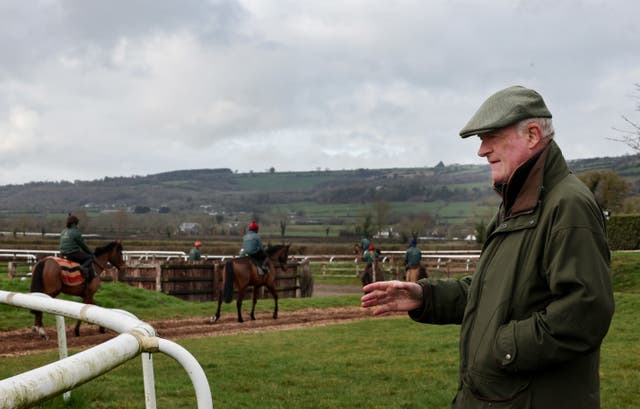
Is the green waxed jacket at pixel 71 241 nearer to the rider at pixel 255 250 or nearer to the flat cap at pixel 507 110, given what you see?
the rider at pixel 255 250

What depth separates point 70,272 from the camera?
52.1 feet

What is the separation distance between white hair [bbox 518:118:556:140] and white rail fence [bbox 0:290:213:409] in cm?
154

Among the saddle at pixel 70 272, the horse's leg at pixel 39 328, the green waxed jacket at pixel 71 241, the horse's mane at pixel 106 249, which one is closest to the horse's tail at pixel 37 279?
the saddle at pixel 70 272

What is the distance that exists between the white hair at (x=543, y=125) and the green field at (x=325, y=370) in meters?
4.07

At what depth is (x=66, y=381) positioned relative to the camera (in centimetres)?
177

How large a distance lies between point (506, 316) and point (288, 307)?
19699 millimetres

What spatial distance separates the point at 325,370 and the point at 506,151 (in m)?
7.72

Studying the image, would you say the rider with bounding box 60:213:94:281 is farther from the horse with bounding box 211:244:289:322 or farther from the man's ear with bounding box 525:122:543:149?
the man's ear with bounding box 525:122:543:149

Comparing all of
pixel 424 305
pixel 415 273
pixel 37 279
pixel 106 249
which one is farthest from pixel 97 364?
pixel 415 273

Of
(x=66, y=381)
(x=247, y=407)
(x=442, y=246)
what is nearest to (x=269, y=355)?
(x=247, y=407)

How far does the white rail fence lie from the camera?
1601mm

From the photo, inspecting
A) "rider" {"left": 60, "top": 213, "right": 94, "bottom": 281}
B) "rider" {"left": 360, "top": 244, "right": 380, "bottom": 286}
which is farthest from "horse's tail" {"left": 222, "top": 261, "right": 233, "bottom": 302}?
"rider" {"left": 360, "top": 244, "right": 380, "bottom": 286}

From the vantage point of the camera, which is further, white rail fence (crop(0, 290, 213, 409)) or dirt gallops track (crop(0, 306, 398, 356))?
dirt gallops track (crop(0, 306, 398, 356))

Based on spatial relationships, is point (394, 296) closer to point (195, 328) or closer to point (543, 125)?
point (543, 125)
